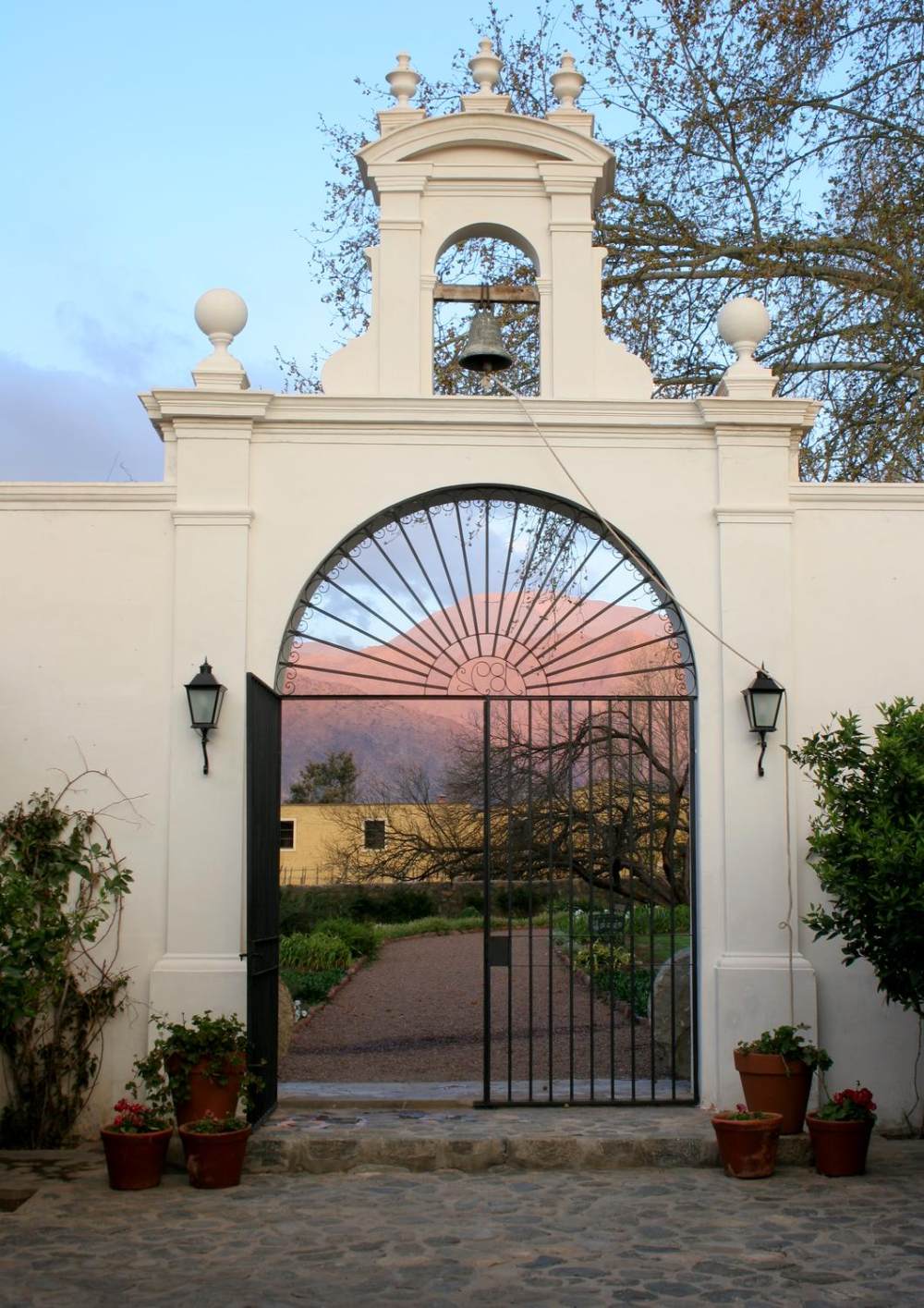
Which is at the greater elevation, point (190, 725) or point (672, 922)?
point (190, 725)

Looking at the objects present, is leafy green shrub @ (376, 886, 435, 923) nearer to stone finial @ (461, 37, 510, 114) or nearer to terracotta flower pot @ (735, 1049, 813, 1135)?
terracotta flower pot @ (735, 1049, 813, 1135)

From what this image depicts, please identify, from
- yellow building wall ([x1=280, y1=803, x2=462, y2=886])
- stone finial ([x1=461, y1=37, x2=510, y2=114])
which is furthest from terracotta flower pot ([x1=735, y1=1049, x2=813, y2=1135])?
yellow building wall ([x1=280, y1=803, x2=462, y2=886])

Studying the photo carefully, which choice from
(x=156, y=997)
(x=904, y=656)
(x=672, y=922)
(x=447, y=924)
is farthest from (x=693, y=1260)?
(x=447, y=924)

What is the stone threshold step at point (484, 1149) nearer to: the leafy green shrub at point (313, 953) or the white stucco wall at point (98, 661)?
the white stucco wall at point (98, 661)

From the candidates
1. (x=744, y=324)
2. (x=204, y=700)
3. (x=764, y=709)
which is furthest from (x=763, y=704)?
(x=204, y=700)

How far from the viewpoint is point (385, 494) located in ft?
26.6

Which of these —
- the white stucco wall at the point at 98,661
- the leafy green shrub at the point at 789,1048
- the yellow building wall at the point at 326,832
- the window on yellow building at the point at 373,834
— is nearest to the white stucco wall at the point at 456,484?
the white stucco wall at the point at 98,661

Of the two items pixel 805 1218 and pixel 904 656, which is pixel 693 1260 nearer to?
pixel 805 1218

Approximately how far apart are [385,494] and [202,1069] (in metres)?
3.25

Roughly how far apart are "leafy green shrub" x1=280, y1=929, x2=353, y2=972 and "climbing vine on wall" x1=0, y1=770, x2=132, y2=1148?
33.8 feet

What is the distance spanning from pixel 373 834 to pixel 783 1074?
19286 mm

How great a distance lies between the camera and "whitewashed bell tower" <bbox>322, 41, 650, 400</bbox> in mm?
8250

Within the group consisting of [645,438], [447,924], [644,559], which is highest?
[645,438]

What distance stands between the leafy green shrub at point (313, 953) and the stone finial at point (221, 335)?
11.2m
